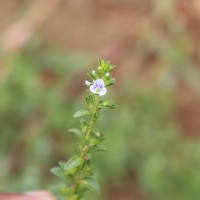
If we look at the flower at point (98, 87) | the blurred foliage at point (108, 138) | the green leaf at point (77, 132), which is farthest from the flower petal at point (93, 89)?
the blurred foliage at point (108, 138)

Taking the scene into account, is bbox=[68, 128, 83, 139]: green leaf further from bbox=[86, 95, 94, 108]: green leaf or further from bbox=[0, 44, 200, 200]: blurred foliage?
bbox=[0, 44, 200, 200]: blurred foliage

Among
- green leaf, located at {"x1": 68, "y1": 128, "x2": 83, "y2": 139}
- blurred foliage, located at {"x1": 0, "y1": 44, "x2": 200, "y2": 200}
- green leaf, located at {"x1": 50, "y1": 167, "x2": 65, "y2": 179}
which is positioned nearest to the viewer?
green leaf, located at {"x1": 68, "y1": 128, "x2": 83, "y2": 139}

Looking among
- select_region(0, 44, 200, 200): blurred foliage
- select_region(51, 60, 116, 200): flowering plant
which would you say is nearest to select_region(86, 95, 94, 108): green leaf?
select_region(51, 60, 116, 200): flowering plant

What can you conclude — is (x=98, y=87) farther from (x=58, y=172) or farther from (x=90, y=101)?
(x=58, y=172)

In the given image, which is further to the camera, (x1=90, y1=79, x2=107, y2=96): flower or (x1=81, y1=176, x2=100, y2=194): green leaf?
(x1=81, y1=176, x2=100, y2=194): green leaf

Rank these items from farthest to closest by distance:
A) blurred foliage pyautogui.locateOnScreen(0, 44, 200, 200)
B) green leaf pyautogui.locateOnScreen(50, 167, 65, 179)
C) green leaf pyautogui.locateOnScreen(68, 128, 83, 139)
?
blurred foliage pyautogui.locateOnScreen(0, 44, 200, 200) → green leaf pyautogui.locateOnScreen(50, 167, 65, 179) → green leaf pyautogui.locateOnScreen(68, 128, 83, 139)

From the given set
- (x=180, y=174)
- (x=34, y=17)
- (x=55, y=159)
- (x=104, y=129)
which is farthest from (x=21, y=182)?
(x=34, y=17)

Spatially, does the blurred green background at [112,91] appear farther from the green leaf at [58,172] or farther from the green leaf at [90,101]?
the green leaf at [90,101]

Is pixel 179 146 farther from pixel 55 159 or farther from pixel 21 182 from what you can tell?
pixel 21 182
